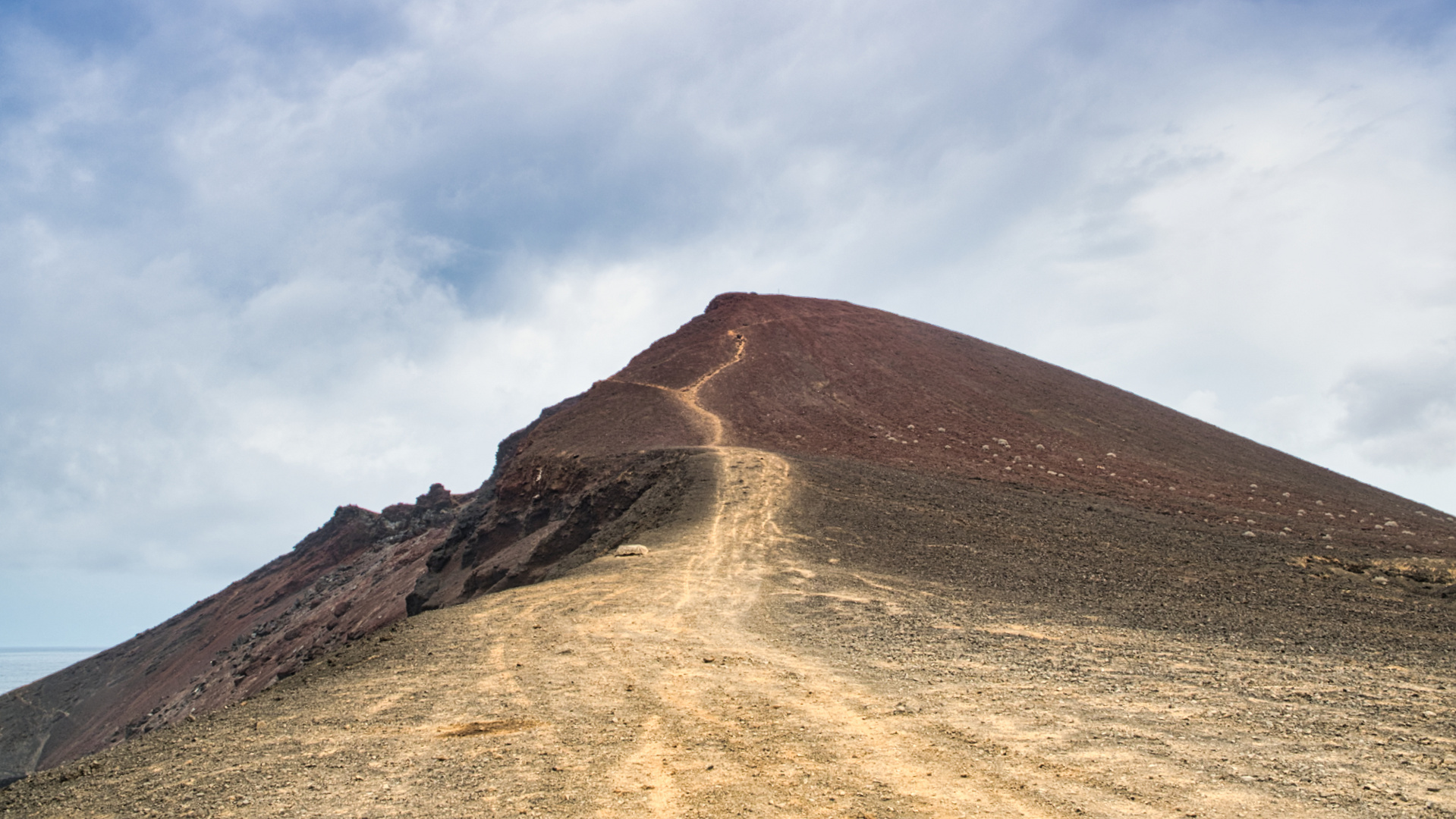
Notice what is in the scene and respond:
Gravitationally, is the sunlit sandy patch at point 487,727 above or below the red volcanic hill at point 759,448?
below

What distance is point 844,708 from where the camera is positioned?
7.80 m

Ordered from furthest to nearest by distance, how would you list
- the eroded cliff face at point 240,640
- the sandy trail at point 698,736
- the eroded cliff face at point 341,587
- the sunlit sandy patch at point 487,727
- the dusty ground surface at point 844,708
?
the eroded cliff face at point 240,640
the eroded cliff face at point 341,587
the sunlit sandy patch at point 487,727
the dusty ground surface at point 844,708
the sandy trail at point 698,736

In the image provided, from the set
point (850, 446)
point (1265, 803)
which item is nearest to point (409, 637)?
point (1265, 803)

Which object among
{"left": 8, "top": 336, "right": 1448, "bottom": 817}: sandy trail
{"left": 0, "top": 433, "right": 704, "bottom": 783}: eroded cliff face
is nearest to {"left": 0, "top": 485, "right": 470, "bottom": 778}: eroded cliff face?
{"left": 0, "top": 433, "right": 704, "bottom": 783}: eroded cliff face

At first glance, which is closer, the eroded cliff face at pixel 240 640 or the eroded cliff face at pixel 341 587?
the eroded cliff face at pixel 341 587

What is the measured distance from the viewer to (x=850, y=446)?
2852cm

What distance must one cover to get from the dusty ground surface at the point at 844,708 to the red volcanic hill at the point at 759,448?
6.55 meters

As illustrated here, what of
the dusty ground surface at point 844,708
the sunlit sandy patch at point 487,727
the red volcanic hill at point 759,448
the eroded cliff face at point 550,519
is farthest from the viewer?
the red volcanic hill at point 759,448

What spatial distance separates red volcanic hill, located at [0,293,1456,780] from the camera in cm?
2430

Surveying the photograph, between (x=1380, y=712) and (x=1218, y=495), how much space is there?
21.7 metres

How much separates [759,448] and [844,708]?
1962cm

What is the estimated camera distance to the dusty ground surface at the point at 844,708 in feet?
18.3

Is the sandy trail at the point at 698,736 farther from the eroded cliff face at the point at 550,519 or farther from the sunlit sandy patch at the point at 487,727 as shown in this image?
the eroded cliff face at the point at 550,519

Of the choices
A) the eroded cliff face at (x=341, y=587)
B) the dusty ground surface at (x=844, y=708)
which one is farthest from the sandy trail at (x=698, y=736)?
the eroded cliff face at (x=341, y=587)
